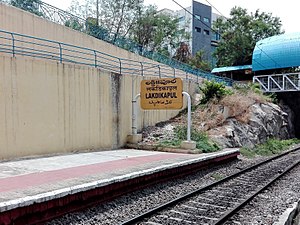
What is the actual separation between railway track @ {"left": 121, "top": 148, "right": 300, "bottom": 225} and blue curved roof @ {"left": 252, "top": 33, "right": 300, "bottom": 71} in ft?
67.8

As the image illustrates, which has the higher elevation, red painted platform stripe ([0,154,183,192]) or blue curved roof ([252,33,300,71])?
blue curved roof ([252,33,300,71])

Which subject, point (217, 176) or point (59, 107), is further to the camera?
point (59, 107)

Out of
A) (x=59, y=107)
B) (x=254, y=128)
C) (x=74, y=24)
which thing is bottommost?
(x=254, y=128)

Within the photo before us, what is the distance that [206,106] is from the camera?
768 inches

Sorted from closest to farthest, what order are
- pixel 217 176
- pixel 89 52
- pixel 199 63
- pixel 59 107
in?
pixel 217 176 < pixel 59 107 < pixel 89 52 < pixel 199 63

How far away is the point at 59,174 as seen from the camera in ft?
26.0

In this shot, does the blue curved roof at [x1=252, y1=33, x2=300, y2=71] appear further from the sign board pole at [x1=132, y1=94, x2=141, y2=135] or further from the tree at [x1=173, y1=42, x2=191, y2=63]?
the sign board pole at [x1=132, y1=94, x2=141, y2=135]

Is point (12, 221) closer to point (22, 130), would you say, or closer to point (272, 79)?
point (22, 130)

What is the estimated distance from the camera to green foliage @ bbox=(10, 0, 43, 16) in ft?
51.5

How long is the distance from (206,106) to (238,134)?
8.64 feet

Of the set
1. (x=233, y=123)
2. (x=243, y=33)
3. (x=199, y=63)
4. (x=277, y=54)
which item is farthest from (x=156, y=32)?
(x=233, y=123)

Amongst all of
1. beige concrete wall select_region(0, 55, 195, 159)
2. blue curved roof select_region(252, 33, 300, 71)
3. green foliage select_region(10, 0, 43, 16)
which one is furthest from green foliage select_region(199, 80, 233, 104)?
blue curved roof select_region(252, 33, 300, 71)

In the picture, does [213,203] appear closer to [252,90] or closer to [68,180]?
[68,180]

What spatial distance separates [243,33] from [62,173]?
36.6 m
